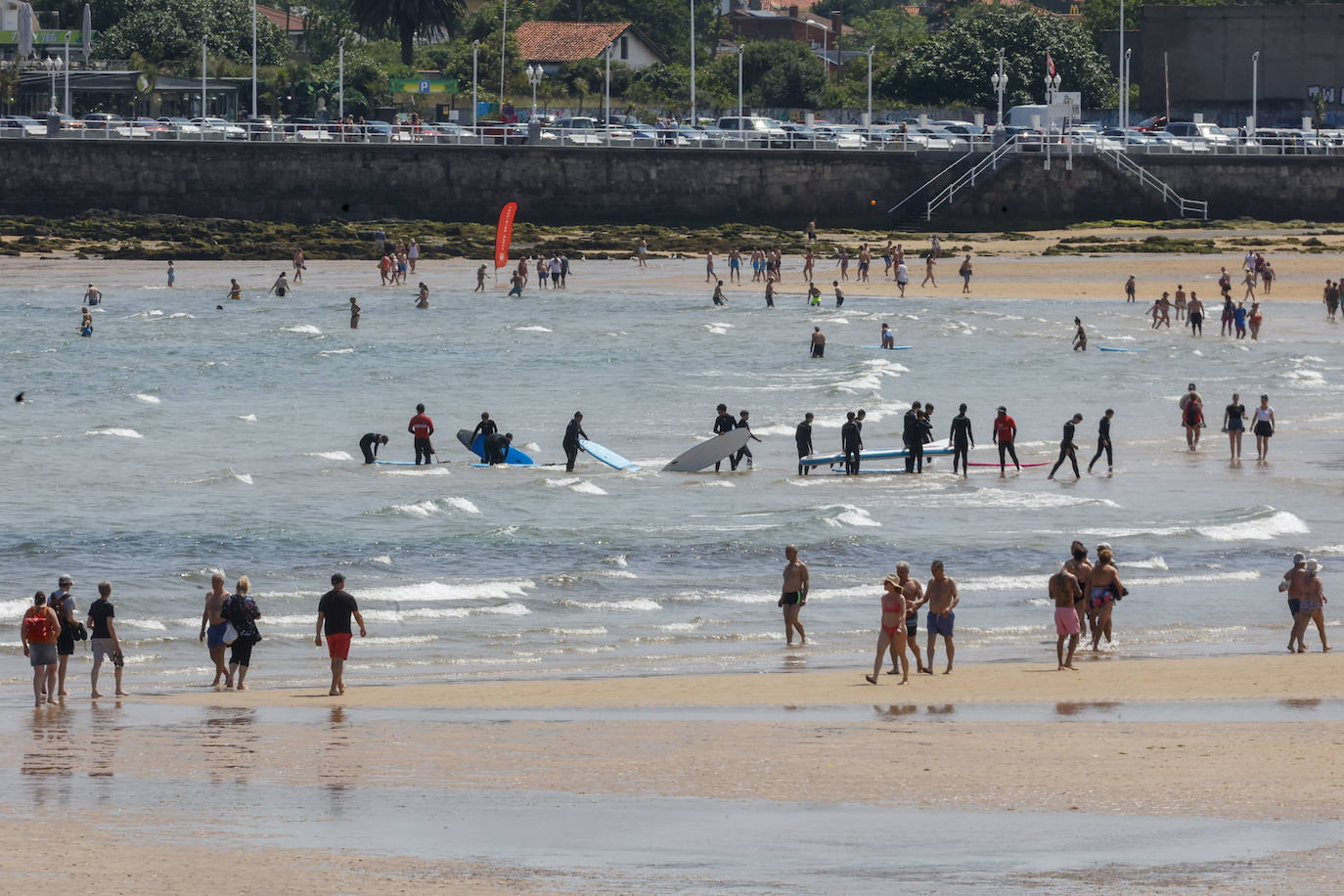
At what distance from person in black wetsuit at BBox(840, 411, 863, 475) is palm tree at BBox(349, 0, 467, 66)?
232 ft

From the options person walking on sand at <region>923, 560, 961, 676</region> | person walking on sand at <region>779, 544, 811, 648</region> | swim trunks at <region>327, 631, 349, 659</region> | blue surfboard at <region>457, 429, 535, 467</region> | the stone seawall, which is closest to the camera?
swim trunks at <region>327, 631, 349, 659</region>

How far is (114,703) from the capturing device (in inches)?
587

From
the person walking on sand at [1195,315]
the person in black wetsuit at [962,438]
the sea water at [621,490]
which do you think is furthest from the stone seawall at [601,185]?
the person in black wetsuit at [962,438]

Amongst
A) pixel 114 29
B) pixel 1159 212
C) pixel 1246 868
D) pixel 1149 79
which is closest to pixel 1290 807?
pixel 1246 868

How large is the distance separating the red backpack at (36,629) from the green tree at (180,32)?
7991 centimetres

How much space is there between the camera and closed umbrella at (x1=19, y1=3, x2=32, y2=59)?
91.1 metres

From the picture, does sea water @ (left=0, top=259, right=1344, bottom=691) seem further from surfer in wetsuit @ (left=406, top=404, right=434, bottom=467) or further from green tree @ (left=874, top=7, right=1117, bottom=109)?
green tree @ (left=874, top=7, right=1117, bottom=109)

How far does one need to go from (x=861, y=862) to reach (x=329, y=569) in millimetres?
12272

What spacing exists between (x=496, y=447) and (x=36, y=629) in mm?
14372

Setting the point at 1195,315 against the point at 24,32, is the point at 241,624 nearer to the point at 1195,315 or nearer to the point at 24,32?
the point at 1195,315

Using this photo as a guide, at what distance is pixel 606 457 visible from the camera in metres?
28.4

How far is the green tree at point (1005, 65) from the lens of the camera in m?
85.1

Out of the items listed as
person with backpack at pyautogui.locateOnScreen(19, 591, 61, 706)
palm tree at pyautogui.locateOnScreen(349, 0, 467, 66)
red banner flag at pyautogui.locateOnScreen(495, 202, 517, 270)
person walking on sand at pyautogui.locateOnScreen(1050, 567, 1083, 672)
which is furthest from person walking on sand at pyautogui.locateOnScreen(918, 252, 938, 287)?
palm tree at pyautogui.locateOnScreen(349, 0, 467, 66)

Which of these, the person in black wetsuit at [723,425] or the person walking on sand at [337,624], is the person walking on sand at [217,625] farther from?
the person in black wetsuit at [723,425]
